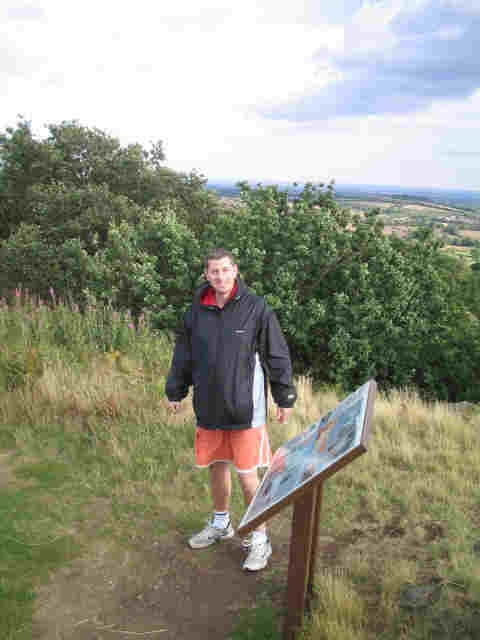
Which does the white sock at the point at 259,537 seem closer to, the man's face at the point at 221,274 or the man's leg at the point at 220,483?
the man's leg at the point at 220,483

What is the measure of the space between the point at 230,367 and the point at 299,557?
3.57 ft

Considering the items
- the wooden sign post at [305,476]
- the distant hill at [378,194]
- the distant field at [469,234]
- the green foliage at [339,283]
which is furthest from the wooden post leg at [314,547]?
Answer: the distant field at [469,234]

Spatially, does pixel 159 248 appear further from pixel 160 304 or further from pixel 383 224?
pixel 383 224

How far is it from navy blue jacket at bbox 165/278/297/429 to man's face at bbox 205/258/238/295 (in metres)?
0.09

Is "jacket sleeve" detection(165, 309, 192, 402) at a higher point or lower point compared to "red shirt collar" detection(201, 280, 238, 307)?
lower

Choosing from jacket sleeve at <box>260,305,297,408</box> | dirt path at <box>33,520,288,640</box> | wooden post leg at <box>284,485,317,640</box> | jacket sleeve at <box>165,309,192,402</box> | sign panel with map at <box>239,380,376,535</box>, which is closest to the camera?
sign panel with map at <box>239,380,376,535</box>

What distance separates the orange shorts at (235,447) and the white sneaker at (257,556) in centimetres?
63

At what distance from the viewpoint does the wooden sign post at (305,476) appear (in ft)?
6.54

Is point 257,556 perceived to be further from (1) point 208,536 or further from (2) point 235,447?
(2) point 235,447

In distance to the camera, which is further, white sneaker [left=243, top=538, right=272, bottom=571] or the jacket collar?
white sneaker [left=243, top=538, right=272, bottom=571]

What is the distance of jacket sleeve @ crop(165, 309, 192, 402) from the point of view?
319cm

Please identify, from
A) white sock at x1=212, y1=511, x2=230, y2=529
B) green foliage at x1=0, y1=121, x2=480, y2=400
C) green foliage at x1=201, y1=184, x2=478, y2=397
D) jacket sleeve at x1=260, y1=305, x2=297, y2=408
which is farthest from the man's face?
green foliage at x1=201, y1=184, x2=478, y2=397

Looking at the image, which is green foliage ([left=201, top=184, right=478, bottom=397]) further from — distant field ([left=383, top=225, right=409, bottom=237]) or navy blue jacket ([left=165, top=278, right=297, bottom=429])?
navy blue jacket ([left=165, top=278, right=297, bottom=429])

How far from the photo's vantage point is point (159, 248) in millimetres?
16047
